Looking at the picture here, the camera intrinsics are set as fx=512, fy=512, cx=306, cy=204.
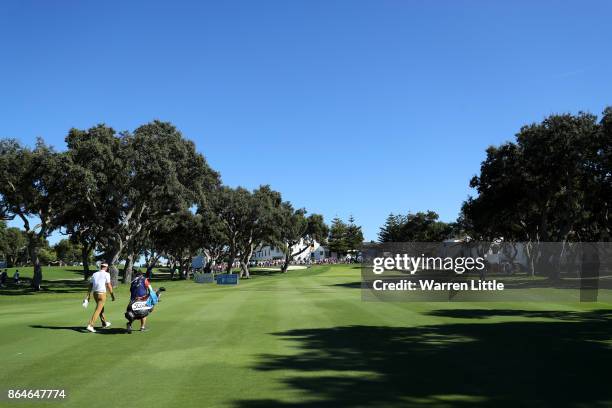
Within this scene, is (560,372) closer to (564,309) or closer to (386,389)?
(386,389)

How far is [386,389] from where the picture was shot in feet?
27.6

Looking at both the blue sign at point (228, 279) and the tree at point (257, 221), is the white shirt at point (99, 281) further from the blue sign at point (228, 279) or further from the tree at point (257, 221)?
the tree at point (257, 221)

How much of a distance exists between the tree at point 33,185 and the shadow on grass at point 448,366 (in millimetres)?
33208

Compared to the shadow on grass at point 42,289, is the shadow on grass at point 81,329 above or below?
above

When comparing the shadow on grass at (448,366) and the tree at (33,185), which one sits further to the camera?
the tree at (33,185)

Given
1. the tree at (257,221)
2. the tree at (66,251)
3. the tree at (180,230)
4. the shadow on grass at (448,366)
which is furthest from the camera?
the tree at (66,251)

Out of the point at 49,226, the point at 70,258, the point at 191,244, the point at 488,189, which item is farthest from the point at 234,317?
the point at 70,258

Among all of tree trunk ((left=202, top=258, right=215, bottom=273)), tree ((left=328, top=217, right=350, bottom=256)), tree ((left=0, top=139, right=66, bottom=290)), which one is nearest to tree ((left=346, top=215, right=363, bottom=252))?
tree ((left=328, top=217, right=350, bottom=256))

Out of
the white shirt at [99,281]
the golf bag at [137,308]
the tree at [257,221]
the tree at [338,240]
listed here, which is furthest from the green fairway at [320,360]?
the tree at [338,240]

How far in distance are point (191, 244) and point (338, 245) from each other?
82001 mm

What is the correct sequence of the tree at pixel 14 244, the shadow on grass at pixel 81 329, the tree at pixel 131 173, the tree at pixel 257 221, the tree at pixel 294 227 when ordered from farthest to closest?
the tree at pixel 14 244
the tree at pixel 294 227
the tree at pixel 257 221
the tree at pixel 131 173
the shadow on grass at pixel 81 329

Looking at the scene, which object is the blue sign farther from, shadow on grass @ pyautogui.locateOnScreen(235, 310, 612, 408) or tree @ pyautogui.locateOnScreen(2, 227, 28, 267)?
tree @ pyautogui.locateOnScreen(2, 227, 28, 267)

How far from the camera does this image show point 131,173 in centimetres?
4434

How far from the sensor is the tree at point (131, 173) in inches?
1641
